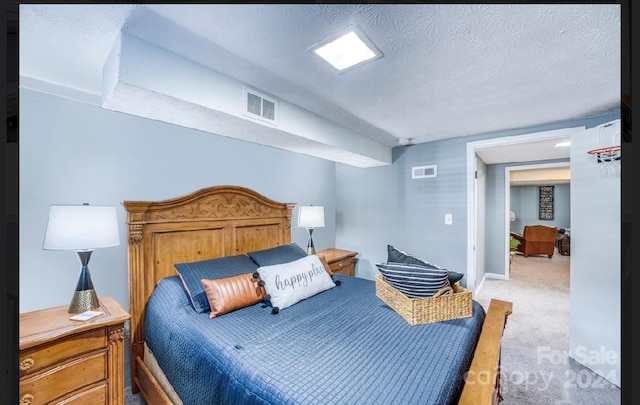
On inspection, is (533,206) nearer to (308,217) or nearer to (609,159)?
(609,159)

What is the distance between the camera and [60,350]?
1.27 meters

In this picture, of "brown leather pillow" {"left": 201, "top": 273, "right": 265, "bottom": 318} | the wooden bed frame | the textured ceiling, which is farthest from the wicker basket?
the textured ceiling

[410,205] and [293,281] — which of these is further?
[410,205]

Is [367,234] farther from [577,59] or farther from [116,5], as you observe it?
[116,5]

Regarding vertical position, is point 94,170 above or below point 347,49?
below

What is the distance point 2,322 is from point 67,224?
3.30 ft

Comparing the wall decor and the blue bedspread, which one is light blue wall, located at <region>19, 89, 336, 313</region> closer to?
the blue bedspread

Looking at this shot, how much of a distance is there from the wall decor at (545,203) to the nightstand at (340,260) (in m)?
7.98

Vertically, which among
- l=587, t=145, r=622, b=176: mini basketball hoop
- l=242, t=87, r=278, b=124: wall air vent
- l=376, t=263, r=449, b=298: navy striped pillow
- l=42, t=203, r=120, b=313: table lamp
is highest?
l=242, t=87, r=278, b=124: wall air vent

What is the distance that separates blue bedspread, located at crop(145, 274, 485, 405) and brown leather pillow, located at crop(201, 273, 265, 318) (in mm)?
50

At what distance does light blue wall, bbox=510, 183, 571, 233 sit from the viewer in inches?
311

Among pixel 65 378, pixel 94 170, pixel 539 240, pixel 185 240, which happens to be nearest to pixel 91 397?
pixel 65 378

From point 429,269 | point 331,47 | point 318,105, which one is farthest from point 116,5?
point 429,269

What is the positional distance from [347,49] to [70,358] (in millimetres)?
2118
